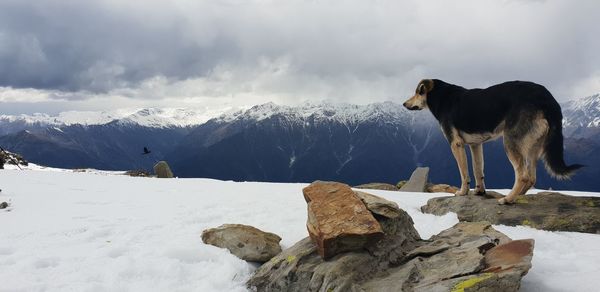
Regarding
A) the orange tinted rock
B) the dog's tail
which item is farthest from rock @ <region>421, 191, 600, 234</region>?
the orange tinted rock

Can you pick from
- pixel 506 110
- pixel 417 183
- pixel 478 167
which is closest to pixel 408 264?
pixel 506 110

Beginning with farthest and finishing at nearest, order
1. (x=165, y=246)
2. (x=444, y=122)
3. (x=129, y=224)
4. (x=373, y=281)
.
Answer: (x=444, y=122) → (x=129, y=224) → (x=165, y=246) → (x=373, y=281)

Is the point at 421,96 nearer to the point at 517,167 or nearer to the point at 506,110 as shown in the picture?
the point at 506,110

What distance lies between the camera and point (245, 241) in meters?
8.95

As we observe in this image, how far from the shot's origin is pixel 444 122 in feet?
42.3

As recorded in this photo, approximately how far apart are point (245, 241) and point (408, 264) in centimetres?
355

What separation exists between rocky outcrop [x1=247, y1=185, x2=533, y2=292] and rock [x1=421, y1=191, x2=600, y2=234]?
9.29 feet

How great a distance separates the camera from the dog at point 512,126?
10.2 meters

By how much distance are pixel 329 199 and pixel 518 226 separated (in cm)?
492

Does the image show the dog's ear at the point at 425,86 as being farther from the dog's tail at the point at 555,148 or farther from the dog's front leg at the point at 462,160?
the dog's tail at the point at 555,148

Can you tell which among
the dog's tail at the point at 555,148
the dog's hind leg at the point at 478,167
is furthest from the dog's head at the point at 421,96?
the dog's tail at the point at 555,148

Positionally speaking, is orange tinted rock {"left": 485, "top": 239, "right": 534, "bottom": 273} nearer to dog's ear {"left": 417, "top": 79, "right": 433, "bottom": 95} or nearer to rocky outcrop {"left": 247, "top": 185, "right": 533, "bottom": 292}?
rocky outcrop {"left": 247, "top": 185, "right": 533, "bottom": 292}

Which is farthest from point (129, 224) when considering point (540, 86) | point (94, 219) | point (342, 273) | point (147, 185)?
point (540, 86)

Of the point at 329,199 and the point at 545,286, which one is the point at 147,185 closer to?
the point at 329,199
